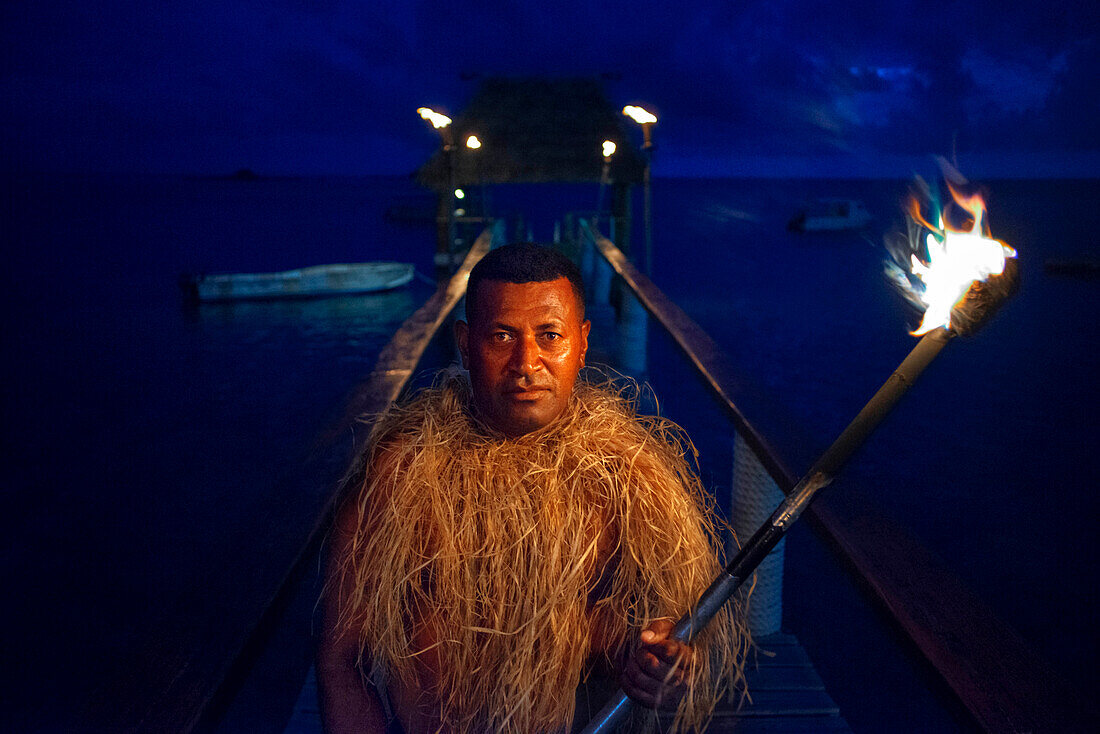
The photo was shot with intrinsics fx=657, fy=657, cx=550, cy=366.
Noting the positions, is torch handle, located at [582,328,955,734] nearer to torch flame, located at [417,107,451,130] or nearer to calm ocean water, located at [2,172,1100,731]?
calm ocean water, located at [2,172,1100,731]

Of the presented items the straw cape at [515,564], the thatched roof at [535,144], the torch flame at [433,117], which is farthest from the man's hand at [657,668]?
the thatched roof at [535,144]

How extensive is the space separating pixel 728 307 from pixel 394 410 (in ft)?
88.8

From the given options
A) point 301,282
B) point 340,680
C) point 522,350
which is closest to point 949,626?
point 522,350

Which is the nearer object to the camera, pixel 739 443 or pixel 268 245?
pixel 739 443

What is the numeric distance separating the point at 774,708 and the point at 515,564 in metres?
2.03

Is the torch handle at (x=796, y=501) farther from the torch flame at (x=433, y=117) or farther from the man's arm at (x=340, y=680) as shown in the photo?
the torch flame at (x=433, y=117)

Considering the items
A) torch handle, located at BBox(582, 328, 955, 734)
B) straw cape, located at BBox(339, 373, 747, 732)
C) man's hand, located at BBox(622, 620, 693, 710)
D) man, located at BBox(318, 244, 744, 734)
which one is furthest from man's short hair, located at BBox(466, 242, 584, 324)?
man's hand, located at BBox(622, 620, 693, 710)

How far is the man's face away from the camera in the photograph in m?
1.61

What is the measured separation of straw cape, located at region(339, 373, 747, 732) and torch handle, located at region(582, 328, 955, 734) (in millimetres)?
113

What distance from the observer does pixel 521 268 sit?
1631 mm

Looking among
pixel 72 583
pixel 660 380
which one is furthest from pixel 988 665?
pixel 660 380

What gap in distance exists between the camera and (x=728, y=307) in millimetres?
27672

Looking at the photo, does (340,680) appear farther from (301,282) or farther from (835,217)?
(835,217)

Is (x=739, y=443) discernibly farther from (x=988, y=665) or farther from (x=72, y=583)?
(x=72, y=583)
